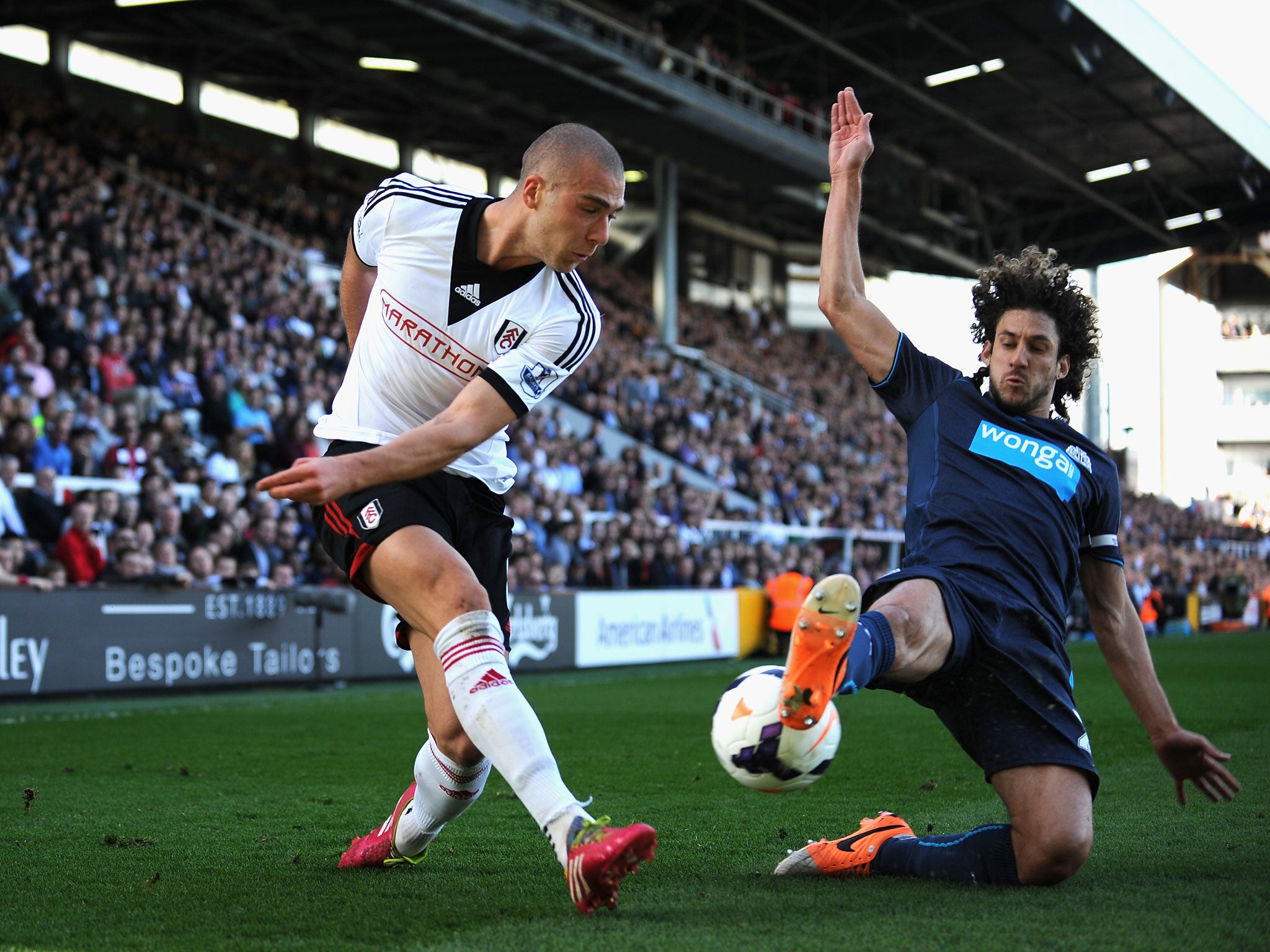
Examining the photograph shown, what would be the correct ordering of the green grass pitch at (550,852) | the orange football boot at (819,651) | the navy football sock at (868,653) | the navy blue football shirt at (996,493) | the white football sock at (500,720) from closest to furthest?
the orange football boot at (819,651) < the navy football sock at (868,653) < the green grass pitch at (550,852) < the white football sock at (500,720) < the navy blue football shirt at (996,493)

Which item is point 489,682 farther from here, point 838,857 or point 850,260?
point 850,260

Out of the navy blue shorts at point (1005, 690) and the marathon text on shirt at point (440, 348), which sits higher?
the marathon text on shirt at point (440, 348)

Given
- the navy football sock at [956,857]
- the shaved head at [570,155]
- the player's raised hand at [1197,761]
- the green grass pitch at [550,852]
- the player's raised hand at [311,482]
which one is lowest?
the green grass pitch at [550,852]

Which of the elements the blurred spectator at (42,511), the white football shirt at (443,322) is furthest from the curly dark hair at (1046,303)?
the blurred spectator at (42,511)

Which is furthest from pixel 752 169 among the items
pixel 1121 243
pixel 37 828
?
pixel 37 828

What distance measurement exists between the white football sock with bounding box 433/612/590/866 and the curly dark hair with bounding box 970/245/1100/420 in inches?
75.5

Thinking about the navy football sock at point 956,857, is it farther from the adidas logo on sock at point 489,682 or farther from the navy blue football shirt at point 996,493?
the adidas logo on sock at point 489,682

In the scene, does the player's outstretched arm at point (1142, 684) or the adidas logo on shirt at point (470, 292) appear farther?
the adidas logo on shirt at point (470, 292)

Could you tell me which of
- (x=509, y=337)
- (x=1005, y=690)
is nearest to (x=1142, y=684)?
(x=1005, y=690)

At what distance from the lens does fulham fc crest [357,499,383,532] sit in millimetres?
4059

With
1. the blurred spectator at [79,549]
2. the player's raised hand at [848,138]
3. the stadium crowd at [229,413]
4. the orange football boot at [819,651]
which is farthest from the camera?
the stadium crowd at [229,413]

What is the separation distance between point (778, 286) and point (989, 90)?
12.0 m

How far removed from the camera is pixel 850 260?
4.20 metres

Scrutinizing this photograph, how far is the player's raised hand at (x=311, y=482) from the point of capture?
3408mm
